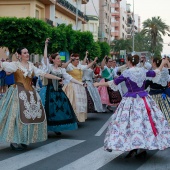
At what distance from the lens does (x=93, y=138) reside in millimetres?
9539

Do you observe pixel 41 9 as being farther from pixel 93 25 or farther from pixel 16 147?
pixel 93 25

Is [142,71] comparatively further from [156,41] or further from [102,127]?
[156,41]

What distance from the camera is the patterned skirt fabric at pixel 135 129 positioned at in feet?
22.5

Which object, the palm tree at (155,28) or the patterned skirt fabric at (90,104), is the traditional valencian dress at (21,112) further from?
the palm tree at (155,28)

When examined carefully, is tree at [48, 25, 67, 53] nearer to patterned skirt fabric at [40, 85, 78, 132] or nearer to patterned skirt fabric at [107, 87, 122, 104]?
patterned skirt fabric at [107, 87, 122, 104]

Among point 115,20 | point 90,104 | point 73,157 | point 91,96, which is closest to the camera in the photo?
point 73,157

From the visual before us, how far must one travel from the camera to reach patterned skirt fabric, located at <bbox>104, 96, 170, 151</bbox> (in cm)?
686

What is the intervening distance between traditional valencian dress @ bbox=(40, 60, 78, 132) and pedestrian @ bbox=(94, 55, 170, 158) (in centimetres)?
225

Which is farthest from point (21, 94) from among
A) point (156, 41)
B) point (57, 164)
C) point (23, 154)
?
point (156, 41)

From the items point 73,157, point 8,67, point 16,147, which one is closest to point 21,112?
point 16,147

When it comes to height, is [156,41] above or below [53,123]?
above

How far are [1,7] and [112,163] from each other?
109 feet

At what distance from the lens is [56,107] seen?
950 cm

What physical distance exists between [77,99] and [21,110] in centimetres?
384
